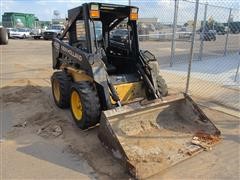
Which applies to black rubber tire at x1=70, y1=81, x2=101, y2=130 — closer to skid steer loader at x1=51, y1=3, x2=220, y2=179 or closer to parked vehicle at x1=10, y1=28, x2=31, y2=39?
skid steer loader at x1=51, y1=3, x2=220, y2=179

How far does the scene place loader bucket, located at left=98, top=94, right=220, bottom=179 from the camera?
3.63 meters

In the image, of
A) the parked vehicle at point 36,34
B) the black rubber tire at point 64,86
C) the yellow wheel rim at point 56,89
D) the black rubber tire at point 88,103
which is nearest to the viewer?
the black rubber tire at point 88,103

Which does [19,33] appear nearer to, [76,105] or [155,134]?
[76,105]

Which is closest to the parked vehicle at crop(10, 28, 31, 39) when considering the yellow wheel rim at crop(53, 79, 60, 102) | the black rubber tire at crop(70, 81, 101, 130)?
the yellow wheel rim at crop(53, 79, 60, 102)

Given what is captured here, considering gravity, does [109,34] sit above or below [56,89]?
above

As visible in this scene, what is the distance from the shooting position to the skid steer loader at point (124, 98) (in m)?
3.87

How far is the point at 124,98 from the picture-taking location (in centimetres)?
514

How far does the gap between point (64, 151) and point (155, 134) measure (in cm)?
149

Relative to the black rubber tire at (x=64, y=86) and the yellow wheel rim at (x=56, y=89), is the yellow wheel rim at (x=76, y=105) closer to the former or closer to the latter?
the black rubber tire at (x=64, y=86)

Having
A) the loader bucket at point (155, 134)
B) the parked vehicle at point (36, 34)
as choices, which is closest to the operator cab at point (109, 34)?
the loader bucket at point (155, 134)

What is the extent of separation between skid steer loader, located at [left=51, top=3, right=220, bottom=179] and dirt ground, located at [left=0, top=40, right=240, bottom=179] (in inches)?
8.1

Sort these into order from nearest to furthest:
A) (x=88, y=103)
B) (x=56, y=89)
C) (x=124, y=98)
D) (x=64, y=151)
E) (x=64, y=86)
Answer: (x=64, y=151) < (x=88, y=103) < (x=124, y=98) < (x=64, y=86) < (x=56, y=89)

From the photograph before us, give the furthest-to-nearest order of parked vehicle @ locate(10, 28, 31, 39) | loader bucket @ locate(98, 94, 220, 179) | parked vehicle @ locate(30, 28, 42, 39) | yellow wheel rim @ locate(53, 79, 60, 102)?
parked vehicle @ locate(30, 28, 42, 39)
parked vehicle @ locate(10, 28, 31, 39)
yellow wheel rim @ locate(53, 79, 60, 102)
loader bucket @ locate(98, 94, 220, 179)

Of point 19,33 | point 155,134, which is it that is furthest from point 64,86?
point 19,33
